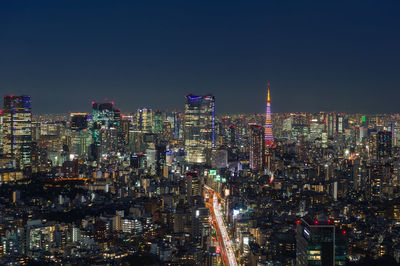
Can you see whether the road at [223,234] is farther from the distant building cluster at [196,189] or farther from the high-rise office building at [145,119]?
the high-rise office building at [145,119]

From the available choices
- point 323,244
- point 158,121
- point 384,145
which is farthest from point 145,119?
point 323,244

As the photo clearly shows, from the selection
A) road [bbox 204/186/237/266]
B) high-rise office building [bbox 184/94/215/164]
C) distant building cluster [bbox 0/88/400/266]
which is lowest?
road [bbox 204/186/237/266]

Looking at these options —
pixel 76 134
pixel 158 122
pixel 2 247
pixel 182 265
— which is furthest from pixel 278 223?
pixel 158 122

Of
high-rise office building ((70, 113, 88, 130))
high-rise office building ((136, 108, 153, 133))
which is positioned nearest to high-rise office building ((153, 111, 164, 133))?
high-rise office building ((136, 108, 153, 133))

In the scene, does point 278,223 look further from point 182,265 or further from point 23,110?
point 23,110

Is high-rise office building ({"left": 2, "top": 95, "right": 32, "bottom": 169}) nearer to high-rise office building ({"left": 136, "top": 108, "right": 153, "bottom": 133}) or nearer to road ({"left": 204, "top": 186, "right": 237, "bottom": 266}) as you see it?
high-rise office building ({"left": 136, "top": 108, "right": 153, "bottom": 133})

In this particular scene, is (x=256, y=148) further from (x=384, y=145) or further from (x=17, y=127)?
(x=17, y=127)
